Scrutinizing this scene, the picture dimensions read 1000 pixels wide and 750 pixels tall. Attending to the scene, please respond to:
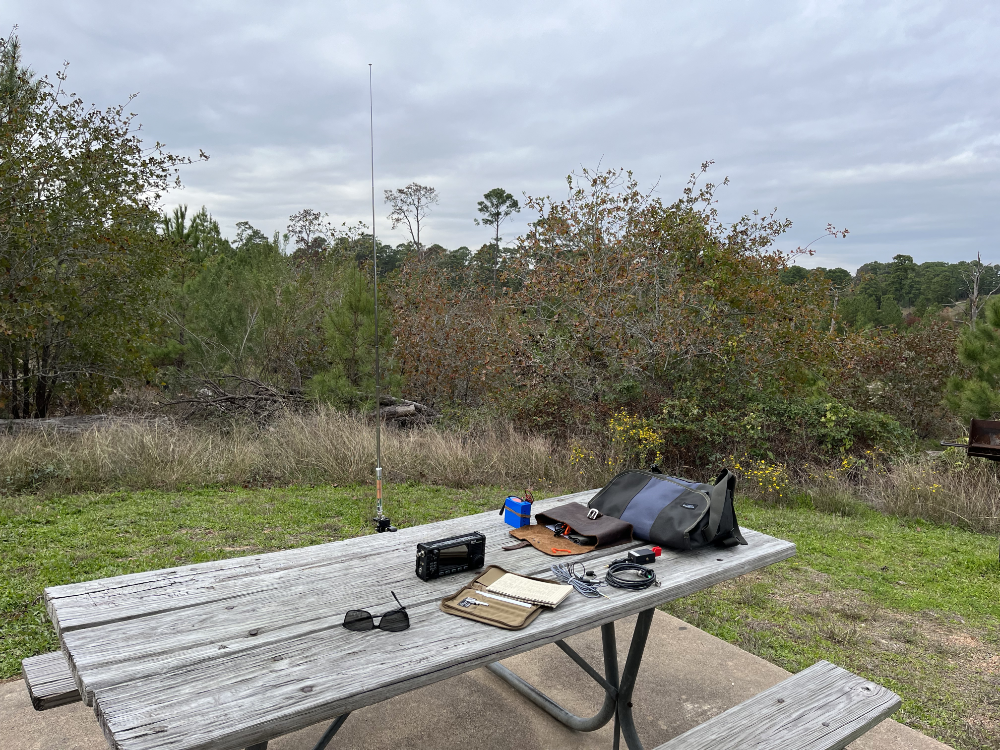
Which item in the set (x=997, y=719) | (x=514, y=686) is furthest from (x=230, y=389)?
(x=997, y=719)

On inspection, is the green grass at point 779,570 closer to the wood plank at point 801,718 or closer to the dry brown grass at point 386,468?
the dry brown grass at point 386,468

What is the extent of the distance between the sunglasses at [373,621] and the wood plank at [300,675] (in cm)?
2

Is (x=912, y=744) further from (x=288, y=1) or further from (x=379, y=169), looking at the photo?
(x=288, y=1)

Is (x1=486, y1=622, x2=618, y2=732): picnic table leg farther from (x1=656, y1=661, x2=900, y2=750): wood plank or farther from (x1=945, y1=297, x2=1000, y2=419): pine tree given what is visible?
(x1=945, y1=297, x2=1000, y2=419): pine tree

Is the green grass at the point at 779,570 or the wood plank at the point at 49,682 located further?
the green grass at the point at 779,570

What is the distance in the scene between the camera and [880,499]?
250 inches

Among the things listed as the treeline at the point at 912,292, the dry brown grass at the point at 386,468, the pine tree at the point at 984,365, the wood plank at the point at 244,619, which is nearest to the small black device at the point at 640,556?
the wood plank at the point at 244,619

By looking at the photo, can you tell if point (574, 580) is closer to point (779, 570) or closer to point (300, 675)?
point (300, 675)

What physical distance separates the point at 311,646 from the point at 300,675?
0.14 m

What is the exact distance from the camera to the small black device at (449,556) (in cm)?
201

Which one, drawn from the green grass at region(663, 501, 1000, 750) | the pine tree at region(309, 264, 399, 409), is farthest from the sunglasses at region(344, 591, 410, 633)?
the pine tree at region(309, 264, 399, 409)

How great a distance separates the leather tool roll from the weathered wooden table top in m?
0.05

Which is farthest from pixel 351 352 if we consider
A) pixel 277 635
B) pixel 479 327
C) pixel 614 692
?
pixel 277 635

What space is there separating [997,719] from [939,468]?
484cm
